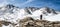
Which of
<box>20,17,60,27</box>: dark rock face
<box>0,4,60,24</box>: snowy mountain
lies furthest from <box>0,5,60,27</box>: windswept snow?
<box>20,17,60,27</box>: dark rock face

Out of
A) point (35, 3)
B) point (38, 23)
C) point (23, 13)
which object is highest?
point (35, 3)

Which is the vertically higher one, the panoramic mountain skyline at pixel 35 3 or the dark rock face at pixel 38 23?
the panoramic mountain skyline at pixel 35 3

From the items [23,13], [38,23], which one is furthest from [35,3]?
[38,23]

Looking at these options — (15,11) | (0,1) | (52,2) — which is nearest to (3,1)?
(0,1)

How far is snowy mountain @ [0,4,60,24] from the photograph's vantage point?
573 cm

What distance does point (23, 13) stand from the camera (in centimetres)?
591

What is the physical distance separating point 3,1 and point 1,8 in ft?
0.77

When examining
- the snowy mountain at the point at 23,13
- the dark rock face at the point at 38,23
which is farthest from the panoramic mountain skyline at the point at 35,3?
the dark rock face at the point at 38,23

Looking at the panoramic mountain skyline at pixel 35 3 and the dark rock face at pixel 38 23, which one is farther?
the panoramic mountain skyline at pixel 35 3

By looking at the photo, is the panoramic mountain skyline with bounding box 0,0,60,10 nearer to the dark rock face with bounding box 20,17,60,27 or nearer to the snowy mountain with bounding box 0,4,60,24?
the snowy mountain with bounding box 0,4,60,24

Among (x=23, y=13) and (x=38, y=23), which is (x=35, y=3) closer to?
(x=23, y=13)

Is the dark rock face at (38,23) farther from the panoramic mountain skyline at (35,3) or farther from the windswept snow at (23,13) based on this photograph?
the panoramic mountain skyline at (35,3)

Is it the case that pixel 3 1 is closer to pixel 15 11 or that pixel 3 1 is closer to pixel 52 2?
pixel 15 11

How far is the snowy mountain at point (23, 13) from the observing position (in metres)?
5.73
